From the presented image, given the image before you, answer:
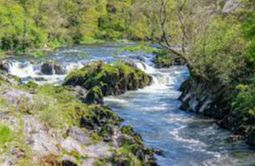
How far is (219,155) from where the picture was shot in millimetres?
21938

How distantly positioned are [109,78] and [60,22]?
155 ft

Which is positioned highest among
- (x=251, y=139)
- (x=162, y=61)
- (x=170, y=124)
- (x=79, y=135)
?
(x=162, y=61)

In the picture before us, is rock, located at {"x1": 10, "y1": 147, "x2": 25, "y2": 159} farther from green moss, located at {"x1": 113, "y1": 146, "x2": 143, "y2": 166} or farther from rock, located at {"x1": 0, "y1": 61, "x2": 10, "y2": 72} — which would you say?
rock, located at {"x1": 0, "y1": 61, "x2": 10, "y2": 72}

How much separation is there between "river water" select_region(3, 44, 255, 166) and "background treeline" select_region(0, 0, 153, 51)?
1994cm

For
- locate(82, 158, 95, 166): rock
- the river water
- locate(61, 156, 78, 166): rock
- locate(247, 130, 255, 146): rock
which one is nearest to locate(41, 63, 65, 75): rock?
the river water

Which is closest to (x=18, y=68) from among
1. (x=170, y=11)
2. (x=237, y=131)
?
(x=170, y=11)

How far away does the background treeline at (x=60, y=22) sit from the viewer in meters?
70.7

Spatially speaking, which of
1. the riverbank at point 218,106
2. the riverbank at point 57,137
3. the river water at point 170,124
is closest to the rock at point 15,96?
the riverbank at point 57,137

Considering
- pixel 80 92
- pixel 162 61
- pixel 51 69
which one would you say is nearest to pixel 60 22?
pixel 162 61

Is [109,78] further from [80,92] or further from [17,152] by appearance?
[17,152]

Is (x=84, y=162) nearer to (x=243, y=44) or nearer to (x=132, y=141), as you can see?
(x=132, y=141)

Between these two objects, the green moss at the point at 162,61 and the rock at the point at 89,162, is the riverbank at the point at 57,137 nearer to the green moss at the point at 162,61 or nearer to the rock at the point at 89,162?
the rock at the point at 89,162

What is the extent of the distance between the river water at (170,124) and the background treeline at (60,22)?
65.4 feet

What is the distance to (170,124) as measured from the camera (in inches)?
1113
